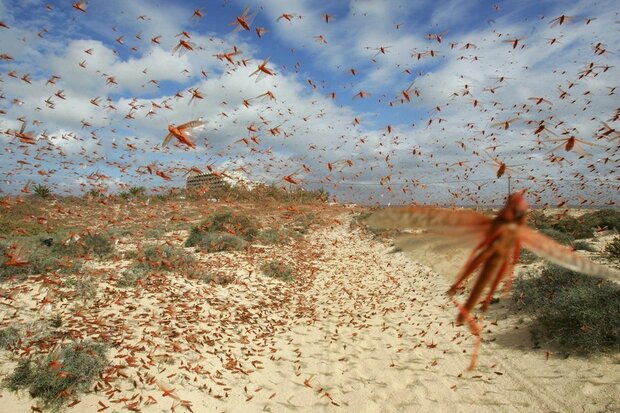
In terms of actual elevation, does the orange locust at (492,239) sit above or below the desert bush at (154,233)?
above

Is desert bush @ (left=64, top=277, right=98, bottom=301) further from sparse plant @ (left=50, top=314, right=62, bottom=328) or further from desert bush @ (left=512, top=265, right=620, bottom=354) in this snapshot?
desert bush @ (left=512, top=265, right=620, bottom=354)

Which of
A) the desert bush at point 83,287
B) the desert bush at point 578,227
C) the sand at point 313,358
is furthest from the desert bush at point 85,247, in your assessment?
the desert bush at point 578,227

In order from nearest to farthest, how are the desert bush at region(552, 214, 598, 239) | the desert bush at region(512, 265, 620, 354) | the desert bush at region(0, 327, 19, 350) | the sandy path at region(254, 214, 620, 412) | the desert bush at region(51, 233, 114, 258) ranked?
the sandy path at region(254, 214, 620, 412) < the desert bush at region(0, 327, 19, 350) < the desert bush at region(512, 265, 620, 354) < the desert bush at region(51, 233, 114, 258) < the desert bush at region(552, 214, 598, 239)

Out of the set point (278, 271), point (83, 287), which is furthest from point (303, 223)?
point (83, 287)

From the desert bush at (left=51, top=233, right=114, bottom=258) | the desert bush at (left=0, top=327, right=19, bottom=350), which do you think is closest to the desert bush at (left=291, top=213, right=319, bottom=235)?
the desert bush at (left=51, top=233, right=114, bottom=258)

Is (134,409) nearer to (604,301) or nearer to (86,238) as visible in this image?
(604,301)

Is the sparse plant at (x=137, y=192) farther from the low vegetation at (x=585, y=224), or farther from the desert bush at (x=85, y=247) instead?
the low vegetation at (x=585, y=224)
